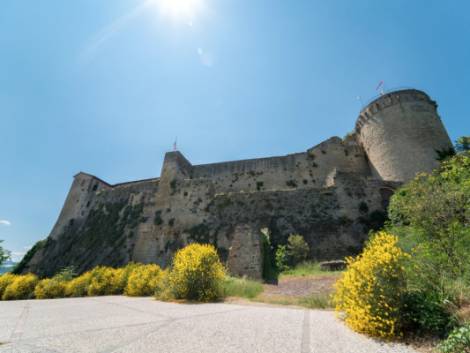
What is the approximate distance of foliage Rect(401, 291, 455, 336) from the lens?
8.20ft

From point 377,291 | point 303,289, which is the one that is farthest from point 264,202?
point 377,291

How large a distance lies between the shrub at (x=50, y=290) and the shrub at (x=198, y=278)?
21.3 feet

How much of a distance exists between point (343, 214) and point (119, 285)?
14.1 m

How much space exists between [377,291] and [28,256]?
Result: 4038 cm

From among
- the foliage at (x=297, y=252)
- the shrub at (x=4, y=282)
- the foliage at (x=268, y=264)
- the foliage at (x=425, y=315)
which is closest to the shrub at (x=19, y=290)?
the shrub at (x=4, y=282)

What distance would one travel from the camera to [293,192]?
16.6 meters

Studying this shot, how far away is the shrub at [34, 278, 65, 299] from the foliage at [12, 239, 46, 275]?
83.4ft

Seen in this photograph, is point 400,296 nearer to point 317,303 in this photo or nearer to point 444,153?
point 317,303

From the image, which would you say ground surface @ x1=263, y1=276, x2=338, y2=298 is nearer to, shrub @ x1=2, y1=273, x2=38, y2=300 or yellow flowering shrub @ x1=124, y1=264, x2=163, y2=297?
yellow flowering shrub @ x1=124, y1=264, x2=163, y2=297

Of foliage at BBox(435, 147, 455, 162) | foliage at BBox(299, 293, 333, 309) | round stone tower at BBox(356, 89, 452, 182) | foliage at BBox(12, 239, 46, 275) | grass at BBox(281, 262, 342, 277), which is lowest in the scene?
foliage at BBox(299, 293, 333, 309)

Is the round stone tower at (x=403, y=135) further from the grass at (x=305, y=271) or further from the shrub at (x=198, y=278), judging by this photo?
the shrub at (x=198, y=278)

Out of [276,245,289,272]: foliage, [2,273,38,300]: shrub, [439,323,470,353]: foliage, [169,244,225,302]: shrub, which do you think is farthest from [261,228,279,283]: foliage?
[2,273,38,300]: shrub

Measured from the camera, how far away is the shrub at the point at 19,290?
9.46m

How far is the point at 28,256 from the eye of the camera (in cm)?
2833
